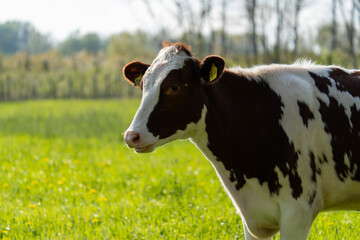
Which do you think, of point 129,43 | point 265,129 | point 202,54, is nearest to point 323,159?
point 265,129

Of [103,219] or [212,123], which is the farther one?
[103,219]

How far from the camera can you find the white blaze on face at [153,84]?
3449 mm

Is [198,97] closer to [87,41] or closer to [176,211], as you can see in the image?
[176,211]

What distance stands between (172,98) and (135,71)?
68 centimetres

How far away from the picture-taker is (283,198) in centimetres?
350

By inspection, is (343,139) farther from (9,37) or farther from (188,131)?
(9,37)

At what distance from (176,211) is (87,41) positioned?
534 feet

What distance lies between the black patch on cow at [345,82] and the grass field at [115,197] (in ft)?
5.19

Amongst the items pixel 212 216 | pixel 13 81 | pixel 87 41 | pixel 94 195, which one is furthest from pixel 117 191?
pixel 87 41

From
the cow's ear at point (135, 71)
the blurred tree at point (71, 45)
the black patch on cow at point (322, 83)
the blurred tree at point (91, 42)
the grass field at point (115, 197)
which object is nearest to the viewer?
the black patch on cow at point (322, 83)

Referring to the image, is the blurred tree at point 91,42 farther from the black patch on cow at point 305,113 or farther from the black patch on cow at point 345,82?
the black patch on cow at point 305,113

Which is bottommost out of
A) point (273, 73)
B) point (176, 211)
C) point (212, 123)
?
point (176, 211)

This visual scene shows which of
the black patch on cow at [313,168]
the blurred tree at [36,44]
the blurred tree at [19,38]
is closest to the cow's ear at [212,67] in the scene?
the black patch on cow at [313,168]

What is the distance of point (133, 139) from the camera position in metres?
3.38
